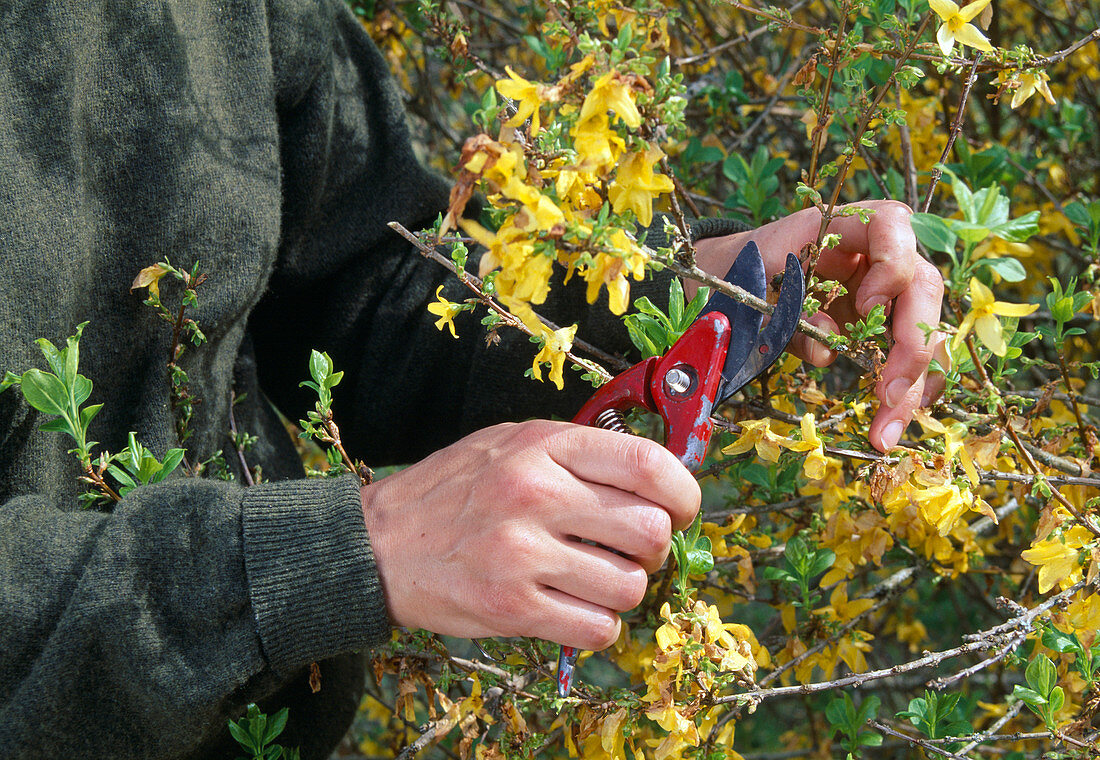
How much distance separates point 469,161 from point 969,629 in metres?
2.79

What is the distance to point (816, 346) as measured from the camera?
1.29 m

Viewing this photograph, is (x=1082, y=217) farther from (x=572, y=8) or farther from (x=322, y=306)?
(x=322, y=306)

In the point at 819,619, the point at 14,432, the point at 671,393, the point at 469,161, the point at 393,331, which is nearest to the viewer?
the point at 469,161

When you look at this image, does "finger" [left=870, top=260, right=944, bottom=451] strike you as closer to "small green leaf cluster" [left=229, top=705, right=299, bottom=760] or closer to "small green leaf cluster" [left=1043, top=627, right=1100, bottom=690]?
"small green leaf cluster" [left=1043, top=627, right=1100, bottom=690]

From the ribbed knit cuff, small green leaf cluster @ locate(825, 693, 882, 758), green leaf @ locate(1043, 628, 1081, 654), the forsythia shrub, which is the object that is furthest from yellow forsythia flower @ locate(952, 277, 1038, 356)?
small green leaf cluster @ locate(825, 693, 882, 758)

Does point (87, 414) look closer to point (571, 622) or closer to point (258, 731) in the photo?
point (258, 731)

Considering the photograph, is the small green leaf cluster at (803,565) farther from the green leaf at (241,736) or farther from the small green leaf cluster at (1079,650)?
the green leaf at (241,736)

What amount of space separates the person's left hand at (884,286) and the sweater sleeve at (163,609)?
70 cm

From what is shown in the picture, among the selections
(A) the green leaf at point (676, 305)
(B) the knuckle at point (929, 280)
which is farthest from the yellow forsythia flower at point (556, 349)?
(B) the knuckle at point (929, 280)

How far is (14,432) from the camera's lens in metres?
1.27

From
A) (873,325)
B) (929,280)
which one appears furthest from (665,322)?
(929,280)

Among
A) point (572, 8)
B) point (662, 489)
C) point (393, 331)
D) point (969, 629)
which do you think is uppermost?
point (572, 8)

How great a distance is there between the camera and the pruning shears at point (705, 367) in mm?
1100

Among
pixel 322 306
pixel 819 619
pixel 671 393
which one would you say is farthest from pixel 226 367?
pixel 819 619
